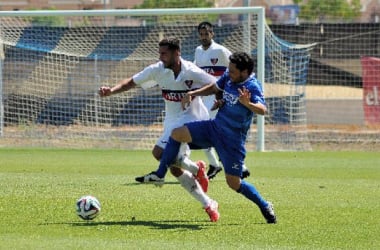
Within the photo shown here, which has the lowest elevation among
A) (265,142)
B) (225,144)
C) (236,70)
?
(265,142)

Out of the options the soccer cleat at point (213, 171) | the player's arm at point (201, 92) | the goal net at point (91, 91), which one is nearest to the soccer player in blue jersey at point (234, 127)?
the player's arm at point (201, 92)

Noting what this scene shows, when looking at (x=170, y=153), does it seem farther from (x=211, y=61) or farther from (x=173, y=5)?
(x=173, y=5)

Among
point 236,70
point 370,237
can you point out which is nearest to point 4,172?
point 236,70

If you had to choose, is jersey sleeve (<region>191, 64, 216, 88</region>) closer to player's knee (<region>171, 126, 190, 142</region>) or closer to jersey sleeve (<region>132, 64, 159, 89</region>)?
jersey sleeve (<region>132, 64, 159, 89</region>)

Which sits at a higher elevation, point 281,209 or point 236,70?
point 236,70

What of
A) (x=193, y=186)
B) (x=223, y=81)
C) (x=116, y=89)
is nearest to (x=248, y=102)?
(x=223, y=81)

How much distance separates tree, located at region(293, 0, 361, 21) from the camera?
28.7 meters

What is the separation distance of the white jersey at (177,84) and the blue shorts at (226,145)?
3.57 feet

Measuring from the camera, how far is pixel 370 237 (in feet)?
30.7

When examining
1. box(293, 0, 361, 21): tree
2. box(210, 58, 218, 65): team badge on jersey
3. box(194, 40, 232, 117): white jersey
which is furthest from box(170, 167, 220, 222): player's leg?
box(293, 0, 361, 21): tree

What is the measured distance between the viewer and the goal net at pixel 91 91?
74.7 ft

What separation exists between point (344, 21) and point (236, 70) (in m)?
19.5

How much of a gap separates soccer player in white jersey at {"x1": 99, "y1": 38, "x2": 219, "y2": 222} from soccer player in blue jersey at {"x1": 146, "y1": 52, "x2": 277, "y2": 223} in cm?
37

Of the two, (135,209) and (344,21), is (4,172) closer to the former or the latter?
(135,209)
